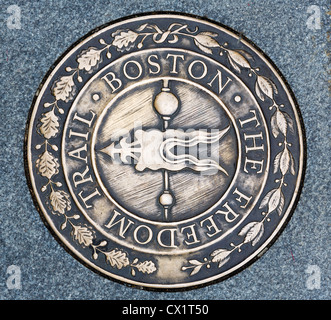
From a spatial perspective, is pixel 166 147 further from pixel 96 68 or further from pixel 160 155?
pixel 96 68

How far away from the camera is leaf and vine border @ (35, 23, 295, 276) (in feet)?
6.96

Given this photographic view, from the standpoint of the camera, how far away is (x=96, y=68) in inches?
83.7

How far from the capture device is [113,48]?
2131 millimetres

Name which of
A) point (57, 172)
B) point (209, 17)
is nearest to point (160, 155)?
point (57, 172)

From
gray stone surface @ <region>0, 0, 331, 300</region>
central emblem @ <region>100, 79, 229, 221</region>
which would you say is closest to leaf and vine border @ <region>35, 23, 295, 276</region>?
gray stone surface @ <region>0, 0, 331, 300</region>

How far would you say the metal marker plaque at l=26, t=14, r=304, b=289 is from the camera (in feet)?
6.96

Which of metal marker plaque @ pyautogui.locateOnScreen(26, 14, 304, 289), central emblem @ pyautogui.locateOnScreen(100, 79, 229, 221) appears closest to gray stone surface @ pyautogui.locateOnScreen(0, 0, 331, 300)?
metal marker plaque @ pyautogui.locateOnScreen(26, 14, 304, 289)

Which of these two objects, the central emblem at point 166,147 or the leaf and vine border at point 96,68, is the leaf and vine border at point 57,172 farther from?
the central emblem at point 166,147

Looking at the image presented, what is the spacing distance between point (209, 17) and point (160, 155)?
71cm

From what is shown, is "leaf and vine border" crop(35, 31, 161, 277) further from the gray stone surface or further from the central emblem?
the central emblem

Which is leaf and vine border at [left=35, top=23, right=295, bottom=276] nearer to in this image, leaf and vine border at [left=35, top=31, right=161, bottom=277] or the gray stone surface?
leaf and vine border at [left=35, top=31, right=161, bottom=277]

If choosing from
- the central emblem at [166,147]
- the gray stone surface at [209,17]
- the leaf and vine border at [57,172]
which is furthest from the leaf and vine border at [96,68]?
the central emblem at [166,147]

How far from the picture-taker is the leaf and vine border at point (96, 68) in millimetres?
2121

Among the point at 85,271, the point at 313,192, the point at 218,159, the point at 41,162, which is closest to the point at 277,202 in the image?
the point at 313,192
